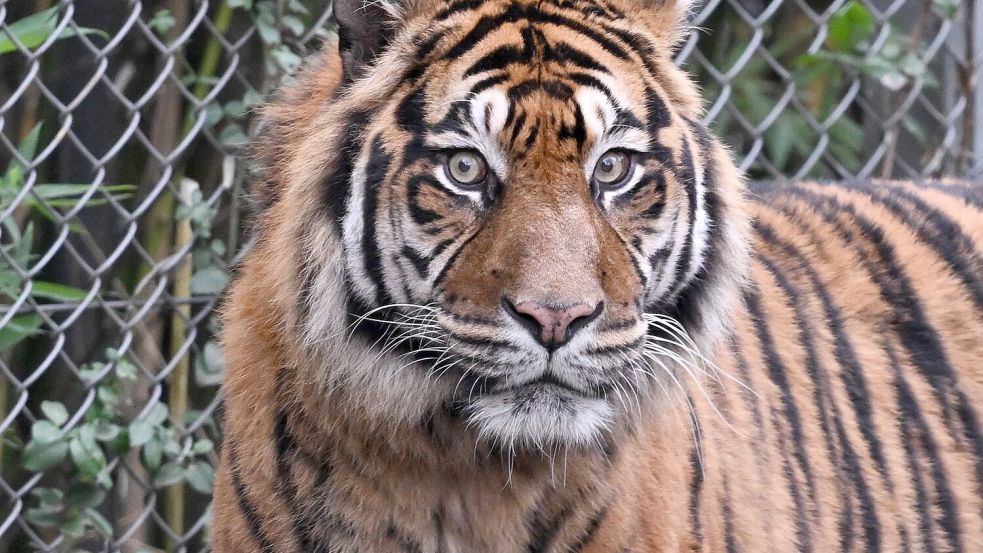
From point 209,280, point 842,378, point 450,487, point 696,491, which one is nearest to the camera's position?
point 450,487

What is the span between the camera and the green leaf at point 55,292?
2.55m

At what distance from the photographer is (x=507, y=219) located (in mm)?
1543

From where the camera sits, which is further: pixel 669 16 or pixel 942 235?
pixel 942 235

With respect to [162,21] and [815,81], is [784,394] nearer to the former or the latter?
[162,21]

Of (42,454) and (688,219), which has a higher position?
(688,219)

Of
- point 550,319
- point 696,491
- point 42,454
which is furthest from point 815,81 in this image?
point 550,319

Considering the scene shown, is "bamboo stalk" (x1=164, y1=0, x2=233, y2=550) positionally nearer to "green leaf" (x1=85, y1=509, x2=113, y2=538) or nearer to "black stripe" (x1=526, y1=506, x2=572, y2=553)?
"green leaf" (x1=85, y1=509, x2=113, y2=538)

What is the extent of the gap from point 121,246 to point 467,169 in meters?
1.35

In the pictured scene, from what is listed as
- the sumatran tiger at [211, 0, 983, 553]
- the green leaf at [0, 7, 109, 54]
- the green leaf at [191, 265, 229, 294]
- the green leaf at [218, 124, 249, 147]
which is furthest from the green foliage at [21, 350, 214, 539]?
the sumatran tiger at [211, 0, 983, 553]

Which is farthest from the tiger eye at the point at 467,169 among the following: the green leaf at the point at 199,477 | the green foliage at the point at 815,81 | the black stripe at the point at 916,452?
the green foliage at the point at 815,81

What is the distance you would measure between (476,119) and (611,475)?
521 millimetres

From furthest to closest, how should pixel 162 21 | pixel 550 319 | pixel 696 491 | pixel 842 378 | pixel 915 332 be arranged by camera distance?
pixel 162 21
pixel 915 332
pixel 842 378
pixel 696 491
pixel 550 319

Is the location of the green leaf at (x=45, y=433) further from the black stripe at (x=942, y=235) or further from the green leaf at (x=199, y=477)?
the black stripe at (x=942, y=235)

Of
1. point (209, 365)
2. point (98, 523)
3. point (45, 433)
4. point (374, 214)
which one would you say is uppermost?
point (374, 214)
